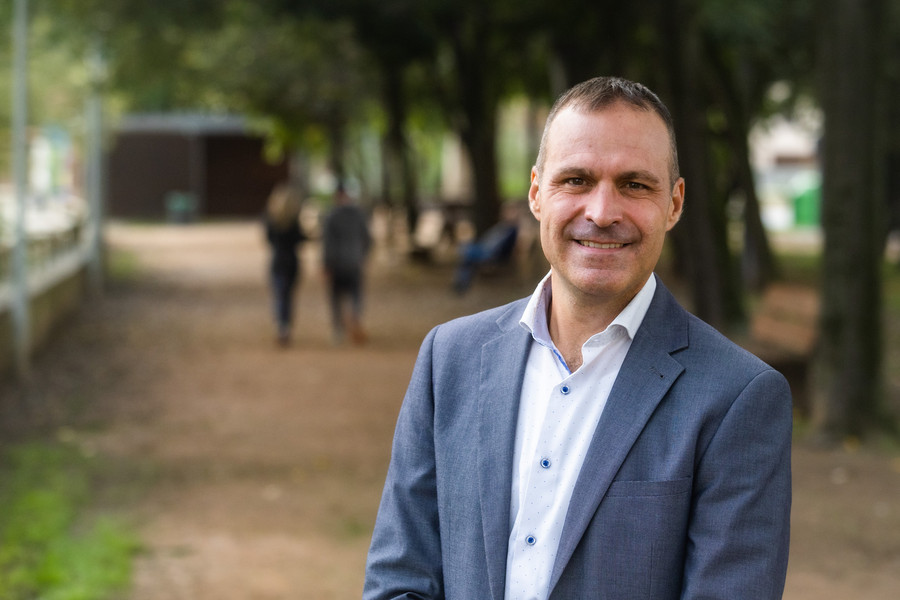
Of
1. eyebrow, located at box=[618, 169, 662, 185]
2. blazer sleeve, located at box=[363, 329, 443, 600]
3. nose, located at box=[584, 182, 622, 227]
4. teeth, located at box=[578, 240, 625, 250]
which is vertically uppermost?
eyebrow, located at box=[618, 169, 662, 185]

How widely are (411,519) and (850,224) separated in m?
7.76

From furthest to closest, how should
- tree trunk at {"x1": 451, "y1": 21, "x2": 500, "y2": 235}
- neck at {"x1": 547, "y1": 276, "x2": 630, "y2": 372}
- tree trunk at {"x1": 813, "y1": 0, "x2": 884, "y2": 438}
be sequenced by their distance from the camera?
tree trunk at {"x1": 451, "y1": 21, "x2": 500, "y2": 235} < tree trunk at {"x1": 813, "y1": 0, "x2": 884, "y2": 438} < neck at {"x1": 547, "y1": 276, "x2": 630, "y2": 372}

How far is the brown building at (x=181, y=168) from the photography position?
182 ft

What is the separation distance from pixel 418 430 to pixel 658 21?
9397 mm

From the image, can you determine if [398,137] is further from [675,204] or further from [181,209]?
[181,209]

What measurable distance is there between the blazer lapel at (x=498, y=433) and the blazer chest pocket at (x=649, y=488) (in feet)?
0.71

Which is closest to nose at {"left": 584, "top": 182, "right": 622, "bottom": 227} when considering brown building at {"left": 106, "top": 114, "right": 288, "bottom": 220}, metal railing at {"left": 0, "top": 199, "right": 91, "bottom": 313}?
metal railing at {"left": 0, "top": 199, "right": 91, "bottom": 313}

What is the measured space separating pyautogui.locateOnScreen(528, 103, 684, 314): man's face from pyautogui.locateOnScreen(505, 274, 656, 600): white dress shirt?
0.27ft

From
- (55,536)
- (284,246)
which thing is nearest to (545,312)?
(55,536)

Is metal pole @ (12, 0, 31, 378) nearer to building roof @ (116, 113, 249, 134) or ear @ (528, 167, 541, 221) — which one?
ear @ (528, 167, 541, 221)

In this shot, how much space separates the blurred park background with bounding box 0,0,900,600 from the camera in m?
7.32

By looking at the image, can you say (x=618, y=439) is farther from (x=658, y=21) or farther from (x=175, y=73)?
(x=175, y=73)

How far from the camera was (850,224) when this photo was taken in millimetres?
9367

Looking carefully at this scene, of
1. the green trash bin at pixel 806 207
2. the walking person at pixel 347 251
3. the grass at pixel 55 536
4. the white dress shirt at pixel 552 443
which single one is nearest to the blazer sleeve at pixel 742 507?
the white dress shirt at pixel 552 443
